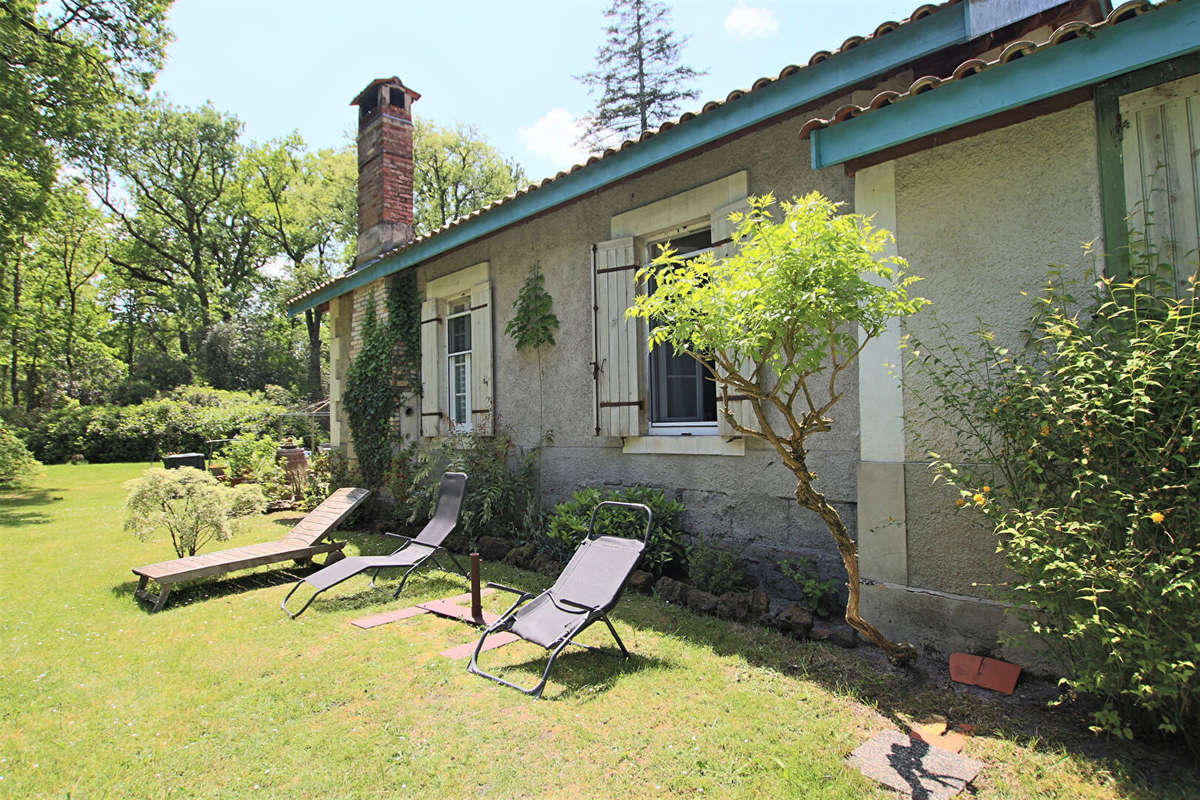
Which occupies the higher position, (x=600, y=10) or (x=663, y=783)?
(x=600, y=10)

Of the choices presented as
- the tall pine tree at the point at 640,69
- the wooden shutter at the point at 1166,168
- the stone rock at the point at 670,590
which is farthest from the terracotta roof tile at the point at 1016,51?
the tall pine tree at the point at 640,69

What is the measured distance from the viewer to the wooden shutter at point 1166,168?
9.27ft

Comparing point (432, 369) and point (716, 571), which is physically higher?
point (432, 369)

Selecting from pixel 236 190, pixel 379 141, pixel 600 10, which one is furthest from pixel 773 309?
pixel 236 190

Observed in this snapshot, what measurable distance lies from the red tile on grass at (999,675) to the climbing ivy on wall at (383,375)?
23.9 feet

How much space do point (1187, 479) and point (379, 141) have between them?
1001 cm

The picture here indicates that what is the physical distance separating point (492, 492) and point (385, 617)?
2.05m

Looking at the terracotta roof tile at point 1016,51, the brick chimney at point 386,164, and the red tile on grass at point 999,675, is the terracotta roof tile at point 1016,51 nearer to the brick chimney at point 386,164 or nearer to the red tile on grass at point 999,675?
the red tile on grass at point 999,675

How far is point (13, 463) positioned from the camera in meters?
13.0

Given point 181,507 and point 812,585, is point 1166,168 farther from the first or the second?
point 181,507

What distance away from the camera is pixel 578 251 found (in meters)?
6.34

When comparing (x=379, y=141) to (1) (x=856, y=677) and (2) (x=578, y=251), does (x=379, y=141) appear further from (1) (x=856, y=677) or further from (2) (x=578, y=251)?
(1) (x=856, y=677)

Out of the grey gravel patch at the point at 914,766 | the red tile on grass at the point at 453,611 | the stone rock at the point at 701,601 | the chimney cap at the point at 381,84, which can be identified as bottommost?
the grey gravel patch at the point at 914,766

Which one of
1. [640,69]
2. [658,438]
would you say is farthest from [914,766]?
[640,69]
